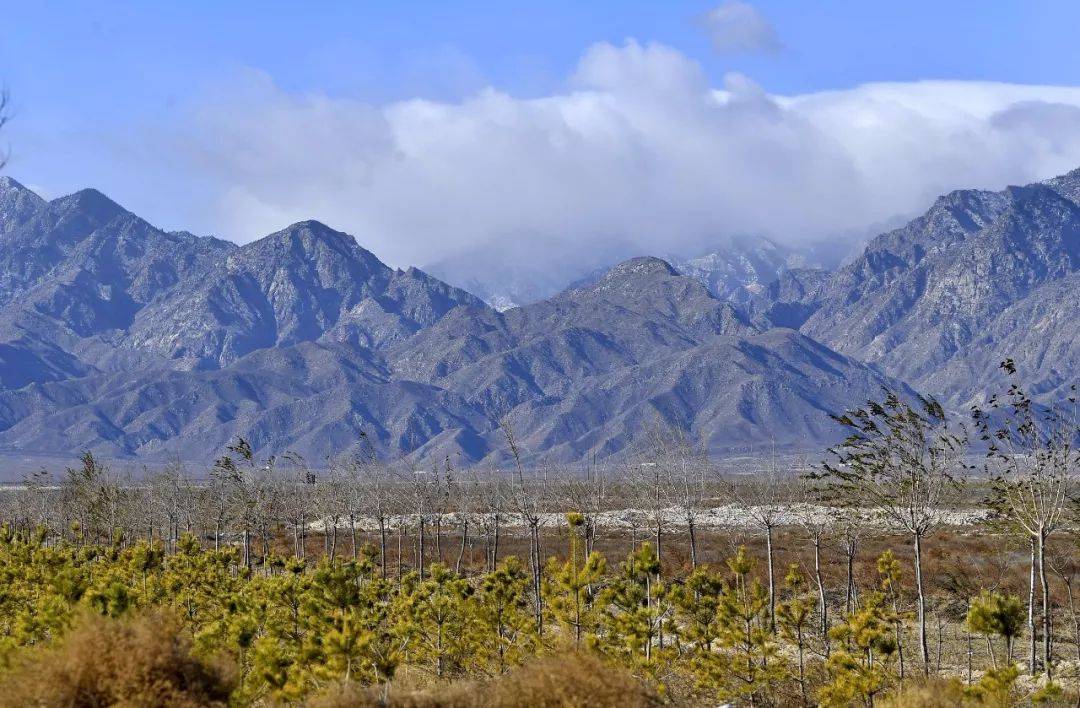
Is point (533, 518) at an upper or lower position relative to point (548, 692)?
upper

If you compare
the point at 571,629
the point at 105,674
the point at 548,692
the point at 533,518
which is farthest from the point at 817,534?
the point at 105,674

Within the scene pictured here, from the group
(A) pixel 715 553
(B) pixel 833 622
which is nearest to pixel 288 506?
(A) pixel 715 553

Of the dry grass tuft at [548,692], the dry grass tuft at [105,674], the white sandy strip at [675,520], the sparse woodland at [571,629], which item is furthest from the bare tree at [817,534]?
the dry grass tuft at [105,674]

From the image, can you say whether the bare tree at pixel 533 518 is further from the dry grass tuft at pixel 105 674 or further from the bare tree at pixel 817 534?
the dry grass tuft at pixel 105 674

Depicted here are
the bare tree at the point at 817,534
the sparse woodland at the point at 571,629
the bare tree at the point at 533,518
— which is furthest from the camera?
the bare tree at the point at 817,534

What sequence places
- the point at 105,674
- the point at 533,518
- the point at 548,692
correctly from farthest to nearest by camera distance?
the point at 533,518, the point at 548,692, the point at 105,674

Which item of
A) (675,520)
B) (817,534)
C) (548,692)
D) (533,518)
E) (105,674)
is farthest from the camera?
→ (675,520)

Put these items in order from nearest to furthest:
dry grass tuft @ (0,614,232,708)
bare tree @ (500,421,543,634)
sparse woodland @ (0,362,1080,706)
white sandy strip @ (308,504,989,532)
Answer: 1. dry grass tuft @ (0,614,232,708)
2. sparse woodland @ (0,362,1080,706)
3. bare tree @ (500,421,543,634)
4. white sandy strip @ (308,504,989,532)

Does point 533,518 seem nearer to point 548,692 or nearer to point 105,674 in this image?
point 548,692

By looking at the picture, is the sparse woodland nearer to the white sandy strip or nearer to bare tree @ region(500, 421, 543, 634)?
bare tree @ region(500, 421, 543, 634)

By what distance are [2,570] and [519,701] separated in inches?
962

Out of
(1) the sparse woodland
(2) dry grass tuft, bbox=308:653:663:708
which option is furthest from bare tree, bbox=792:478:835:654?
(2) dry grass tuft, bbox=308:653:663:708

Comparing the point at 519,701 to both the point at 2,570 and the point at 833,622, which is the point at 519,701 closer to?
the point at 2,570

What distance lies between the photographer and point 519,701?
17234 mm
